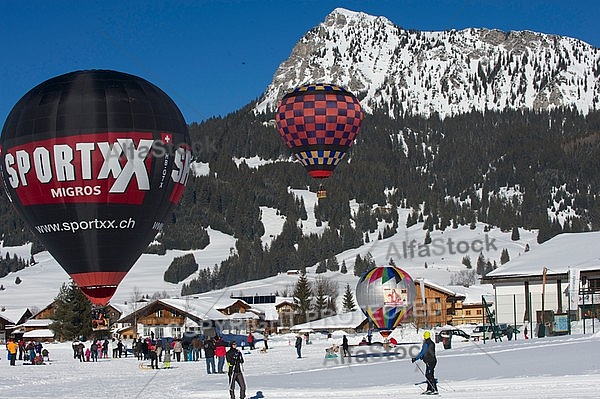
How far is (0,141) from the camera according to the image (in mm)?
32531

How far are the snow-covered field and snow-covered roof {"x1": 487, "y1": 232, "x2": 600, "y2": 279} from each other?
1833 cm

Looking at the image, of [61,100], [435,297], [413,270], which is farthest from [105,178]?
[413,270]

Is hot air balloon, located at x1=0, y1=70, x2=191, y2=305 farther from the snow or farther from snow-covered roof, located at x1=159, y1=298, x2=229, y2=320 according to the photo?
snow-covered roof, located at x1=159, y1=298, x2=229, y2=320

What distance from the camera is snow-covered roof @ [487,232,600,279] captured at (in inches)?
2057

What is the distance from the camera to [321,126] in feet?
172

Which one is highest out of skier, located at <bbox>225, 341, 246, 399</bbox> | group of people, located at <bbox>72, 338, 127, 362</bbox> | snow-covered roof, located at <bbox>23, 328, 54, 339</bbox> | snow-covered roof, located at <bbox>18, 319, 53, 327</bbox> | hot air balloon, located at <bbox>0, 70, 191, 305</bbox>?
hot air balloon, located at <bbox>0, 70, 191, 305</bbox>

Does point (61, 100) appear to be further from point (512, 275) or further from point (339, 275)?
point (339, 275)

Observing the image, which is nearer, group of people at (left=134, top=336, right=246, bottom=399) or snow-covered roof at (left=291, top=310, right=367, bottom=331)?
group of people at (left=134, top=336, right=246, bottom=399)

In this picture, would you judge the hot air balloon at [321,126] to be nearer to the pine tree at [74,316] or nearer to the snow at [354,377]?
the snow at [354,377]

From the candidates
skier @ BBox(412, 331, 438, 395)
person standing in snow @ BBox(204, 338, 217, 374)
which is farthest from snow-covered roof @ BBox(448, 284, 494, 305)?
skier @ BBox(412, 331, 438, 395)

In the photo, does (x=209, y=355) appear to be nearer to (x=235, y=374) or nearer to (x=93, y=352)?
(x=235, y=374)

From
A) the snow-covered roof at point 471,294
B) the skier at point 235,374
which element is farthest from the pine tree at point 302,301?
the skier at point 235,374

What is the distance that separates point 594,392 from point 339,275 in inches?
7108

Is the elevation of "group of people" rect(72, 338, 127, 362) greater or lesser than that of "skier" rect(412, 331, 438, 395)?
lesser
